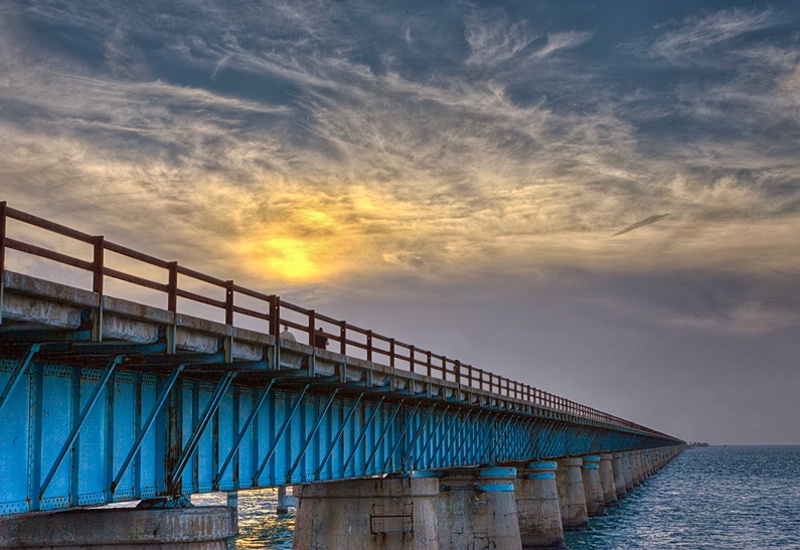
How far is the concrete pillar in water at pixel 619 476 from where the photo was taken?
103 metres

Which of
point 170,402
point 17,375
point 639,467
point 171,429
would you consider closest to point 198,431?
point 171,429

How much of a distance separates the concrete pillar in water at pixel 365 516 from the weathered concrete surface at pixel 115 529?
49.2 ft

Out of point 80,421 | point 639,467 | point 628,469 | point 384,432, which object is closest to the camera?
point 80,421

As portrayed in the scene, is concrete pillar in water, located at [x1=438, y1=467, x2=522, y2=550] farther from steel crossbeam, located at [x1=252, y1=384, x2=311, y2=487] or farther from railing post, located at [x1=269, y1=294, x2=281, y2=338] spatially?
railing post, located at [x1=269, y1=294, x2=281, y2=338]

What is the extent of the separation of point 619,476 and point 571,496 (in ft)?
129

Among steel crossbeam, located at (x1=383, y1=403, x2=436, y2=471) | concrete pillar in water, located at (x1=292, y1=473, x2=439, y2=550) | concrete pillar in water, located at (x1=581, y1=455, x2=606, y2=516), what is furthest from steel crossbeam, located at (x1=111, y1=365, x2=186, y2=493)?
concrete pillar in water, located at (x1=581, y1=455, x2=606, y2=516)

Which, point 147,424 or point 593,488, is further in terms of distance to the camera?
point 593,488

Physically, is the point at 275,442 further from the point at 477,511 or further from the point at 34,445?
the point at 477,511

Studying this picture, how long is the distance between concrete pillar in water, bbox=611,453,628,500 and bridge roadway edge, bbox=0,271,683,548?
249 feet

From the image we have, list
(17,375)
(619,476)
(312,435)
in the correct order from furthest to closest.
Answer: (619,476) < (312,435) < (17,375)

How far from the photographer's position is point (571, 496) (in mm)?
69000

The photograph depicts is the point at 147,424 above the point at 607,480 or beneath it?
above

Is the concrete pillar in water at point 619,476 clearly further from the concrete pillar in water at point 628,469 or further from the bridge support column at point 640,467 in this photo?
the bridge support column at point 640,467

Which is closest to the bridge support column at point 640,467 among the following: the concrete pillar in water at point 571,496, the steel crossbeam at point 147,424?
the concrete pillar in water at point 571,496
